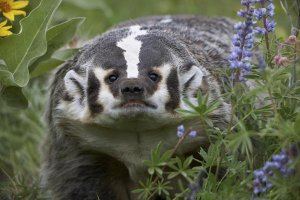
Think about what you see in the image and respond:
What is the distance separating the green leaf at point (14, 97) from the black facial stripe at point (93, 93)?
505 millimetres

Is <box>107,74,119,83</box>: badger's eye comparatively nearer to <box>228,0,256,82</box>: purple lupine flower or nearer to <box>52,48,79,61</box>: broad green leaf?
<box>228,0,256,82</box>: purple lupine flower

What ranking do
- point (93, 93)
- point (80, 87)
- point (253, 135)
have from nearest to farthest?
point (253, 135)
point (93, 93)
point (80, 87)

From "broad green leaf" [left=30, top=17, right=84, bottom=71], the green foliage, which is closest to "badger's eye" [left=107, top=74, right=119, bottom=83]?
the green foliage

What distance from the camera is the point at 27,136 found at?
451cm

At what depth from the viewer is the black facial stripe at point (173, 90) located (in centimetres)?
289

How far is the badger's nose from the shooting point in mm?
2705

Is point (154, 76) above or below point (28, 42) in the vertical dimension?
below

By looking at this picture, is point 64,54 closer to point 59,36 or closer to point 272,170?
point 59,36

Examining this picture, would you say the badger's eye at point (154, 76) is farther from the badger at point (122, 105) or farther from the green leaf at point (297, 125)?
the green leaf at point (297, 125)

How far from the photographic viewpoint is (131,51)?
295 cm

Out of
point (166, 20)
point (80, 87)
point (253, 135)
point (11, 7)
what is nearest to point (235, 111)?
point (253, 135)

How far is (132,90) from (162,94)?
0.58 ft

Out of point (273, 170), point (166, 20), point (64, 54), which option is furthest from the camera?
point (166, 20)

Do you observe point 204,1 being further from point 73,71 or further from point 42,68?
point 73,71
